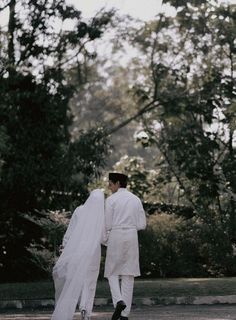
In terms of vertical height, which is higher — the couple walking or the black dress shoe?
the couple walking

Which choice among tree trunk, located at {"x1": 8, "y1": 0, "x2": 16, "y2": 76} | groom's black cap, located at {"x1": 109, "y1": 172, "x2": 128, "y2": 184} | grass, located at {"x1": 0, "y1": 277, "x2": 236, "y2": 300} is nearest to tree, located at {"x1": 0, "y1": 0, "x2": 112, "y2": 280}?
tree trunk, located at {"x1": 8, "y1": 0, "x2": 16, "y2": 76}

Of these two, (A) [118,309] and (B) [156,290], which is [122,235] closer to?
(A) [118,309]

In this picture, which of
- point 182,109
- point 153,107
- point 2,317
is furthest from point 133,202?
point 153,107

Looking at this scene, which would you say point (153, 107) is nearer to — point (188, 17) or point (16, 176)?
point (188, 17)

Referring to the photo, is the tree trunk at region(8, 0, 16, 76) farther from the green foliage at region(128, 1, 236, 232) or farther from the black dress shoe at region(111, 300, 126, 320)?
the black dress shoe at region(111, 300, 126, 320)

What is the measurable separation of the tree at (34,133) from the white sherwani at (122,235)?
29.7 feet

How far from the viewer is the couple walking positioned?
1091 centimetres

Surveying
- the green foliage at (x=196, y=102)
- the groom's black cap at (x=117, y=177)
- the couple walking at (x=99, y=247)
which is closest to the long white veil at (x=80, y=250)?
the couple walking at (x=99, y=247)

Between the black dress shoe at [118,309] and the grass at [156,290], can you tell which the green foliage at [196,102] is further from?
the black dress shoe at [118,309]

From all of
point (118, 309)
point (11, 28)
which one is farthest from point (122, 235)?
point (11, 28)

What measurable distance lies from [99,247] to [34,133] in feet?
43.5

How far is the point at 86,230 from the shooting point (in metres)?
11.1

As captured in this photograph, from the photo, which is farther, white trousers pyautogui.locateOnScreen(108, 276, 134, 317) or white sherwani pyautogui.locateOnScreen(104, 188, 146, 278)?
white sherwani pyautogui.locateOnScreen(104, 188, 146, 278)

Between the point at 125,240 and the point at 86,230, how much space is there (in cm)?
53
